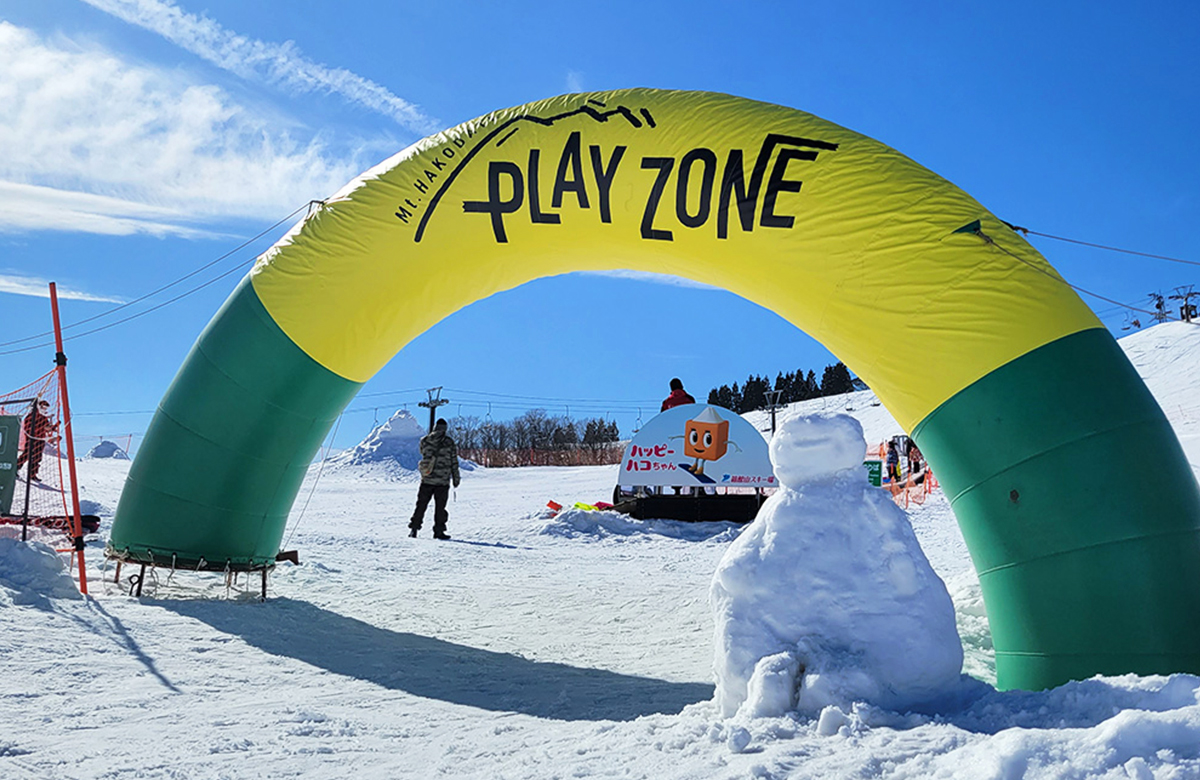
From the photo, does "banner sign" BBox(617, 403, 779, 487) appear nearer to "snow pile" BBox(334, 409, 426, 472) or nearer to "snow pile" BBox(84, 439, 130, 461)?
"snow pile" BBox(334, 409, 426, 472)

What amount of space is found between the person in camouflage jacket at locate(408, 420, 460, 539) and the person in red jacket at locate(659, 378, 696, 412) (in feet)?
12.4

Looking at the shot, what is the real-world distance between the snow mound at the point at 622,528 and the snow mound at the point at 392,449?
1680 centimetres

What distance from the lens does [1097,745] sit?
2.18 m

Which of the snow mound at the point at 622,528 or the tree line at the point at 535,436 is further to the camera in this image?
the tree line at the point at 535,436

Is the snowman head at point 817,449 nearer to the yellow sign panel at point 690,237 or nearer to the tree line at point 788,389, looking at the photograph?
the yellow sign panel at point 690,237

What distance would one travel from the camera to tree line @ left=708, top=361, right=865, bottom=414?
6781 centimetres

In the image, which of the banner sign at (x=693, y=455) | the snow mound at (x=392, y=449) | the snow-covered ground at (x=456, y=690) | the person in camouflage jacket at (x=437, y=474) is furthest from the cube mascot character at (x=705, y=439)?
the snow mound at (x=392, y=449)

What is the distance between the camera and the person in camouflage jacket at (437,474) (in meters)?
12.0

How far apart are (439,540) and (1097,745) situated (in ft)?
32.3

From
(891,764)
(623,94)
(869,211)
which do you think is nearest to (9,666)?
(891,764)

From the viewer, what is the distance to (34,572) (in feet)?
19.5

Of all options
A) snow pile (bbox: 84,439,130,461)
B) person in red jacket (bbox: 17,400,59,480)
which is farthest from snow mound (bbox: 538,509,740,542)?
snow pile (bbox: 84,439,130,461)

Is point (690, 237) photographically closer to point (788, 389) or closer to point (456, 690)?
point (456, 690)

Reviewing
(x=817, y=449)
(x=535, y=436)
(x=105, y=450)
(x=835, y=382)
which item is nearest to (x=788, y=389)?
(x=835, y=382)
